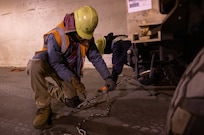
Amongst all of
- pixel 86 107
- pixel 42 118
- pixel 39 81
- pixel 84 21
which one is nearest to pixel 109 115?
pixel 86 107

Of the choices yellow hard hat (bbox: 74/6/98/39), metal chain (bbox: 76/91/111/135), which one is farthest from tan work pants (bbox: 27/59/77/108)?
yellow hard hat (bbox: 74/6/98/39)

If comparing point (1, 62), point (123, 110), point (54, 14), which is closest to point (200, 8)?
point (123, 110)

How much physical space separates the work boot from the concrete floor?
0.07m

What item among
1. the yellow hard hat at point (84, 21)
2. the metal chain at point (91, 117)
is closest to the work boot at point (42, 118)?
the metal chain at point (91, 117)

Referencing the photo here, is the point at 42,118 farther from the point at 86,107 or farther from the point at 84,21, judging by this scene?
the point at 84,21

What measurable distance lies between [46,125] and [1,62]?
622 cm

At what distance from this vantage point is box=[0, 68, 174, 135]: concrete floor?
2494 millimetres

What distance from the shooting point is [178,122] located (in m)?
0.80

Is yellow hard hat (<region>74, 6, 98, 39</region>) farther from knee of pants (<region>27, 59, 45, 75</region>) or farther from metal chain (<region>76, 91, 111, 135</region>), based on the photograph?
metal chain (<region>76, 91, 111, 135</region>)

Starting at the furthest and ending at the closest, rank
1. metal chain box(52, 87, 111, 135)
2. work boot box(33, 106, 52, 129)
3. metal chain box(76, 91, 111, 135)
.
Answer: work boot box(33, 106, 52, 129)
metal chain box(52, 87, 111, 135)
metal chain box(76, 91, 111, 135)

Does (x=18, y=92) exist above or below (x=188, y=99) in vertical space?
below

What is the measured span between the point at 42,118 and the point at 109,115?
786mm

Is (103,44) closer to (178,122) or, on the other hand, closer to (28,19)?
(178,122)

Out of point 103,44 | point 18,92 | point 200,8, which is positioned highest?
point 200,8
